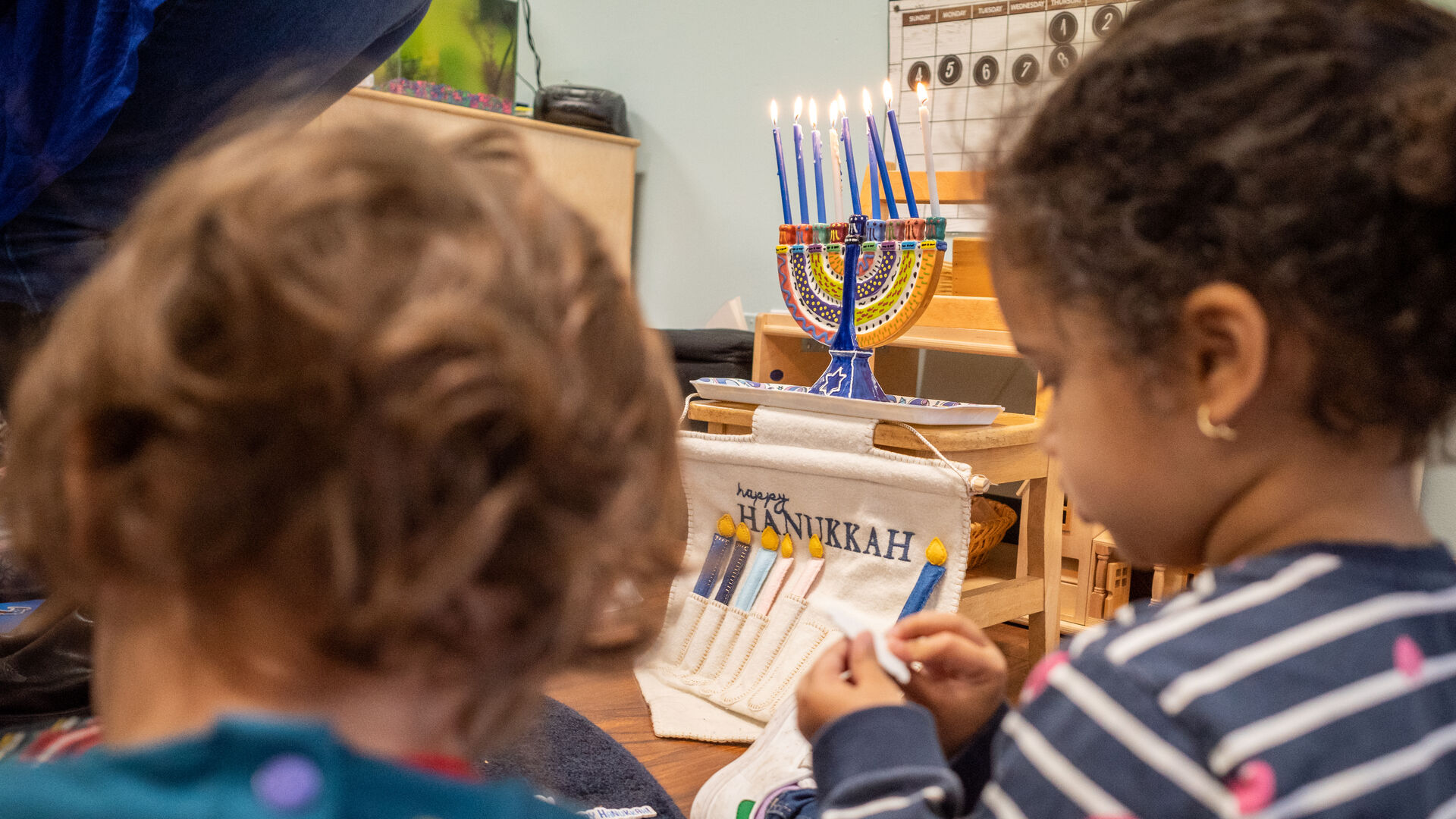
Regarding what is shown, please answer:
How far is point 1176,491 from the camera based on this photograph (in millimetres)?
492

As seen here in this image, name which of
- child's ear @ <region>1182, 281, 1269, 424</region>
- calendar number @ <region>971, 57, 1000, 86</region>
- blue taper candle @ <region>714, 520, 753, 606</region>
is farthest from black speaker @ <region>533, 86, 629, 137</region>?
child's ear @ <region>1182, 281, 1269, 424</region>

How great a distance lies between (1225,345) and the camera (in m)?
0.46

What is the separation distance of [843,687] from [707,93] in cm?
214

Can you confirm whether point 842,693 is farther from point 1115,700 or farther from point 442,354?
point 442,354

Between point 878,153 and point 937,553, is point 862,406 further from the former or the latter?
point 878,153

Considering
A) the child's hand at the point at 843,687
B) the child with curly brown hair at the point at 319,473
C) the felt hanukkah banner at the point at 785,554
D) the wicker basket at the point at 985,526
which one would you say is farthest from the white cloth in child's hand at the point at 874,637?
the wicker basket at the point at 985,526

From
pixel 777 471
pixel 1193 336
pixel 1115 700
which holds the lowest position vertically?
pixel 777 471

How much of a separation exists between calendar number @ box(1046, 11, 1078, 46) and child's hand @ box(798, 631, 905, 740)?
5.49ft

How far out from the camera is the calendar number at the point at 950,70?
6.91ft

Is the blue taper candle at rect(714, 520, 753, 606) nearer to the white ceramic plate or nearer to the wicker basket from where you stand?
the white ceramic plate

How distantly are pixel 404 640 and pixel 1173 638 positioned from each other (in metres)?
0.28

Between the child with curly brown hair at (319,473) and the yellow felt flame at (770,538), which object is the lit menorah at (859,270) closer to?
the yellow felt flame at (770,538)

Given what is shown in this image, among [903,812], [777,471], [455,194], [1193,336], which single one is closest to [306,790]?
[455,194]

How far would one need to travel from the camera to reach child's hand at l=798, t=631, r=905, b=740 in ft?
1.85
